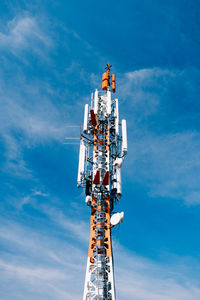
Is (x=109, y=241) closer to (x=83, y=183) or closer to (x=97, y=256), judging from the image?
(x=97, y=256)

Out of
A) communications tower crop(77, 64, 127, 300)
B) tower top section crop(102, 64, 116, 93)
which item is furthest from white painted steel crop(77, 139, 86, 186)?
tower top section crop(102, 64, 116, 93)

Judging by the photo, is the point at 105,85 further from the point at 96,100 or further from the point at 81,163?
the point at 81,163

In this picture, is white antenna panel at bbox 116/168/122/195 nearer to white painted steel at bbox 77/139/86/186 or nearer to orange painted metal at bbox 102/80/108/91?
white painted steel at bbox 77/139/86/186

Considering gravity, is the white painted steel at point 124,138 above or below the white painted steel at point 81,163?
above

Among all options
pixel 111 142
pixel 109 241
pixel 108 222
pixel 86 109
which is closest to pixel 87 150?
pixel 111 142

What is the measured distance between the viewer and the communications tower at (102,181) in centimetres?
3538

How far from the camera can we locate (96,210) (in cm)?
4019

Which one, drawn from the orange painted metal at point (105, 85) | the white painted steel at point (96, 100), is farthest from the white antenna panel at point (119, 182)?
the orange painted metal at point (105, 85)

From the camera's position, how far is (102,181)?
40156 millimetres

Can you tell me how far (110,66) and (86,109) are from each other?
1405cm

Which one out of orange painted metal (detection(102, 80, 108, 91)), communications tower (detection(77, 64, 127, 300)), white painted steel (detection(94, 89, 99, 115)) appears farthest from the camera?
orange painted metal (detection(102, 80, 108, 91))

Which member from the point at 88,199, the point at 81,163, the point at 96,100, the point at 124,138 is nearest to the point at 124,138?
the point at 124,138

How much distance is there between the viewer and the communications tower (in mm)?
35375

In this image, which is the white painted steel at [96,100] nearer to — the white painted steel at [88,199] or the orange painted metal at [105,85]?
the orange painted metal at [105,85]
